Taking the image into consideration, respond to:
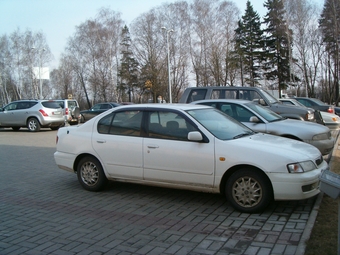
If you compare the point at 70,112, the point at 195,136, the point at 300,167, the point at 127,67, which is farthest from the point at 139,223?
the point at 127,67

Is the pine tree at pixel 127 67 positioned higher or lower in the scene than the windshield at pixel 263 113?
higher

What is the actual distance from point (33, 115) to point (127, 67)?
34.5m

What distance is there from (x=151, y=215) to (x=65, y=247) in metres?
1.42

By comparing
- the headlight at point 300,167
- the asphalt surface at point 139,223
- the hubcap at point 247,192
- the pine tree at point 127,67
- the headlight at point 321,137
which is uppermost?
the pine tree at point 127,67

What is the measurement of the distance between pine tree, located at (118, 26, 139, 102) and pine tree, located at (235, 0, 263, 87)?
630 inches

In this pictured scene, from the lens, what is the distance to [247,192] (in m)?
5.00

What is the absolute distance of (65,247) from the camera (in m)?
4.09

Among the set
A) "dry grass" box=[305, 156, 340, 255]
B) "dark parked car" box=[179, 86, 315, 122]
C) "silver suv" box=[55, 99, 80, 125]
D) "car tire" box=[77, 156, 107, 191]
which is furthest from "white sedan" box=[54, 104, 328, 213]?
"silver suv" box=[55, 99, 80, 125]

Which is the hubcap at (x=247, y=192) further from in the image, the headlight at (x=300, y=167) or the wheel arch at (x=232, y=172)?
the headlight at (x=300, y=167)

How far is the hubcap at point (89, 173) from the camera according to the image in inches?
251

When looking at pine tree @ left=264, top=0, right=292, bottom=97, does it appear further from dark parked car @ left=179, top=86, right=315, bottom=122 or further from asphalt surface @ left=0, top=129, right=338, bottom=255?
asphalt surface @ left=0, top=129, right=338, bottom=255

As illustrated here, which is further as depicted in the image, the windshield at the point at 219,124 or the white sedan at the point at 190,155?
the windshield at the point at 219,124

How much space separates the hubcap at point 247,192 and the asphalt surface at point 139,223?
0.20 meters

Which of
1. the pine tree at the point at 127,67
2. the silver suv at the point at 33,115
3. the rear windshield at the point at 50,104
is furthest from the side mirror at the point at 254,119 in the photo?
the pine tree at the point at 127,67
